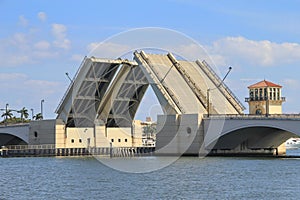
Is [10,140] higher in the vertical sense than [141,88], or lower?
lower

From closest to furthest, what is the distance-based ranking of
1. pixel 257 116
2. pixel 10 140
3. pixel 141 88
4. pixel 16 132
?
1. pixel 257 116
2. pixel 141 88
3. pixel 16 132
4. pixel 10 140

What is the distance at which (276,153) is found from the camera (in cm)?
8988

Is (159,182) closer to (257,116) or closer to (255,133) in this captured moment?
(257,116)

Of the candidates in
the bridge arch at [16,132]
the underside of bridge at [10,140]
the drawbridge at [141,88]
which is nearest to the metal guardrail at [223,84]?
the drawbridge at [141,88]

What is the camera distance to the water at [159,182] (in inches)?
1590

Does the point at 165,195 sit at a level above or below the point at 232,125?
below

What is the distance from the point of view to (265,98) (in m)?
90.6

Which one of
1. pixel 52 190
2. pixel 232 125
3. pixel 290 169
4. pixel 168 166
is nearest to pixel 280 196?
pixel 52 190

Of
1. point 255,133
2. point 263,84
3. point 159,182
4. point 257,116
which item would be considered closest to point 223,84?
point 263,84

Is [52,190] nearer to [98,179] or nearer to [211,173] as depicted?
[98,179]

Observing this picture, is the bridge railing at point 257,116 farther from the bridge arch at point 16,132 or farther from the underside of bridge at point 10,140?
the underside of bridge at point 10,140

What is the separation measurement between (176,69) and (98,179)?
42574mm

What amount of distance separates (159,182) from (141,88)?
159 feet

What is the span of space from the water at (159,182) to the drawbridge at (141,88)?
23.5 meters
